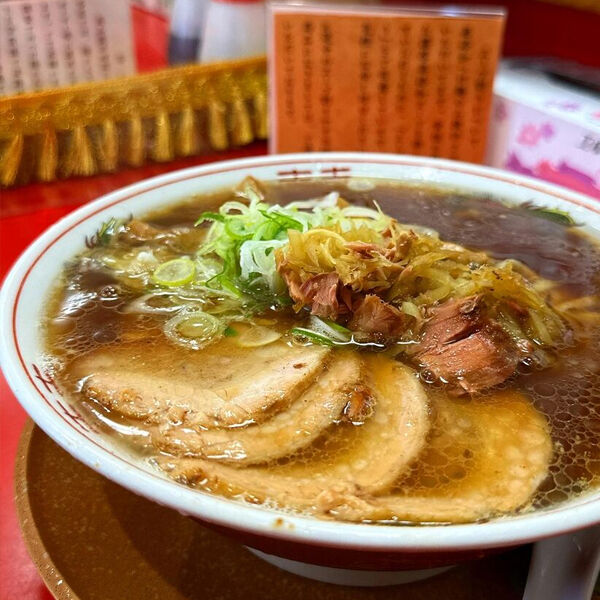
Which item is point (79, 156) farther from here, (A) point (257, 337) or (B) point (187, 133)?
(A) point (257, 337)

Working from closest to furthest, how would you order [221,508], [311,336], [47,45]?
[221,508], [311,336], [47,45]

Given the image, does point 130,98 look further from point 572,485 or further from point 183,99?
point 572,485

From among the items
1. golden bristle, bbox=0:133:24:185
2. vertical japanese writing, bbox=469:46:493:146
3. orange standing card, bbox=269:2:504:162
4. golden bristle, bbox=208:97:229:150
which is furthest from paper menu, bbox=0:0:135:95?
vertical japanese writing, bbox=469:46:493:146

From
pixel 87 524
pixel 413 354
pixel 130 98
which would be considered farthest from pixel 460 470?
pixel 130 98

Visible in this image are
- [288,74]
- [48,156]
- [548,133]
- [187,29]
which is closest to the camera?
[548,133]

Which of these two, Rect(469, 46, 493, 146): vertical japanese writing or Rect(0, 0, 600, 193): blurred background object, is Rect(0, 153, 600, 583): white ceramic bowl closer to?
Rect(0, 0, 600, 193): blurred background object

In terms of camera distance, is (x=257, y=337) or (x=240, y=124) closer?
(x=257, y=337)

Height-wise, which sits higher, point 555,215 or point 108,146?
point 555,215

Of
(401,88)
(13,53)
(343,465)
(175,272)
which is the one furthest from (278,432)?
(13,53)
